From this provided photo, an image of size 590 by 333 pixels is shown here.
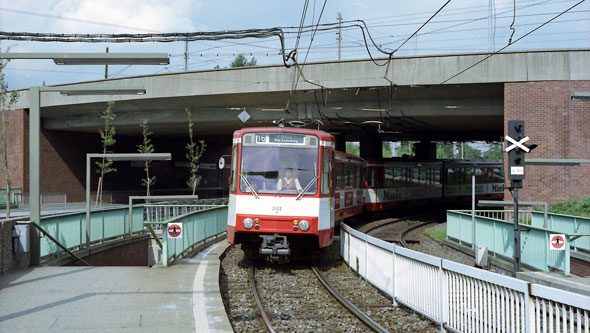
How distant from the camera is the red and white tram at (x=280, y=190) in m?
12.1

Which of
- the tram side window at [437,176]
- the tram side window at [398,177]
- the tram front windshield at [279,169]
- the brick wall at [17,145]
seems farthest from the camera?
Answer: the brick wall at [17,145]

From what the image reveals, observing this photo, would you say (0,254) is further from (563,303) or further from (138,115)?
(138,115)

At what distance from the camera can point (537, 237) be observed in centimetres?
1195

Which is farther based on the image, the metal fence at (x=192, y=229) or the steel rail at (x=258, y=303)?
the metal fence at (x=192, y=229)

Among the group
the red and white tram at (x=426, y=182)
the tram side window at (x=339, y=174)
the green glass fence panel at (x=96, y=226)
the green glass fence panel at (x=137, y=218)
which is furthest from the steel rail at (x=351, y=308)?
the red and white tram at (x=426, y=182)

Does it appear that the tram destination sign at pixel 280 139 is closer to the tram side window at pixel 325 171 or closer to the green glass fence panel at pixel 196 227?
the tram side window at pixel 325 171

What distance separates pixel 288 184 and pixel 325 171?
946 mm

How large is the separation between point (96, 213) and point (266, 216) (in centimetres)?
585

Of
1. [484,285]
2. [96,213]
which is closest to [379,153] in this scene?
[96,213]

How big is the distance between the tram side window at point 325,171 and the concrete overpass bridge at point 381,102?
20.9 feet

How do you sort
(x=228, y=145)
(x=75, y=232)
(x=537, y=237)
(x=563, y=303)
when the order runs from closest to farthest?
(x=563, y=303) → (x=537, y=237) → (x=75, y=232) → (x=228, y=145)

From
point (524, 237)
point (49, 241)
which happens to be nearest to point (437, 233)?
point (524, 237)

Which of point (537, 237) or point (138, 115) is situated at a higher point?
point (138, 115)

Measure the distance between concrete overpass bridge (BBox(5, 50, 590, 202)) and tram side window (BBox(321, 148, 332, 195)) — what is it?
20.9ft
